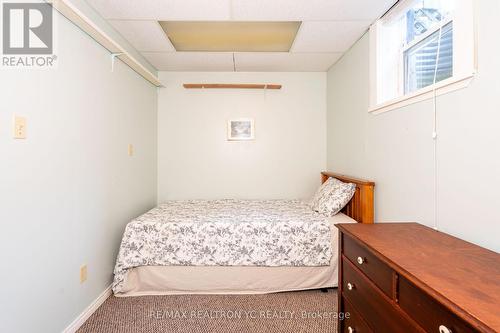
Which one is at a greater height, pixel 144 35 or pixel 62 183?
pixel 144 35

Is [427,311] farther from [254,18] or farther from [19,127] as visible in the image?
[254,18]

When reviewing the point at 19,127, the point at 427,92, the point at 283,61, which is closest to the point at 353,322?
the point at 427,92

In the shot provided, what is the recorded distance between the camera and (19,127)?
1.41 metres

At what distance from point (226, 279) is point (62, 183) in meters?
1.50

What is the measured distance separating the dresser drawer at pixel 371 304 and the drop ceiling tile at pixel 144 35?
2.47 metres

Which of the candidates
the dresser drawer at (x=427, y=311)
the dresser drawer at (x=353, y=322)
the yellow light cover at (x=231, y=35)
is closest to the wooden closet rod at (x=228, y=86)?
the yellow light cover at (x=231, y=35)

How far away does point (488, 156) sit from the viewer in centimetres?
121

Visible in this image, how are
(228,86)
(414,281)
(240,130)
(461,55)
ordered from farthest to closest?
1. (240,130)
2. (228,86)
3. (461,55)
4. (414,281)

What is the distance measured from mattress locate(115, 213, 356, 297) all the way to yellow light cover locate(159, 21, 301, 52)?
1.94m

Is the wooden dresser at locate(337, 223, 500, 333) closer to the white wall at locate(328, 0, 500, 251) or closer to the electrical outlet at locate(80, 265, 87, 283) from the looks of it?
the white wall at locate(328, 0, 500, 251)

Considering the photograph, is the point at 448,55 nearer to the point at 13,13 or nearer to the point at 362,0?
the point at 362,0

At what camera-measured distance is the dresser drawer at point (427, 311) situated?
2.46 ft

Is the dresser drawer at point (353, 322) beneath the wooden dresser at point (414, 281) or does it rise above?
beneath

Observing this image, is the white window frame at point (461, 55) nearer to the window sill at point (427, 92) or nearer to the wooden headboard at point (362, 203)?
the window sill at point (427, 92)
